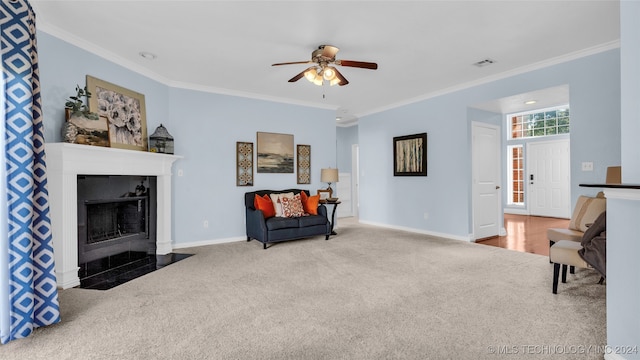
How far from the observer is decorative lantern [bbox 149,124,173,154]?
169 inches

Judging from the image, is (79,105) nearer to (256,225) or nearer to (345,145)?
(256,225)

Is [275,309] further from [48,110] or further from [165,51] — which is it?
[165,51]

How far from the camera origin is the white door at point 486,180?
207 inches

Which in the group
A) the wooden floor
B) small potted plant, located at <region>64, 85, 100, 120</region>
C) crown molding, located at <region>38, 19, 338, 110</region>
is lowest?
the wooden floor

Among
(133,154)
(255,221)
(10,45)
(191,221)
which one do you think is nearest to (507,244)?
(255,221)

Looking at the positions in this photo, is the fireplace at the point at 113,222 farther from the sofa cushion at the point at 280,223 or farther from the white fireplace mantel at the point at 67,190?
the sofa cushion at the point at 280,223

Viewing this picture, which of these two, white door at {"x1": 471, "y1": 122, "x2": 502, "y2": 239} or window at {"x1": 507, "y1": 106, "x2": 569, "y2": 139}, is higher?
window at {"x1": 507, "y1": 106, "x2": 569, "y2": 139}

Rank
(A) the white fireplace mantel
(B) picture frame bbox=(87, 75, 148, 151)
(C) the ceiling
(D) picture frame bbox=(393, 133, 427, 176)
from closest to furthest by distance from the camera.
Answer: (C) the ceiling
(A) the white fireplace mantel
(B) picture frame bbox=(87, 75, 148, 151)
(D) picture frame bbox=(393, 133, 427, 176)

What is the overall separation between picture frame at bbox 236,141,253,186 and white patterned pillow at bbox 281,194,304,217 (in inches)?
30.9

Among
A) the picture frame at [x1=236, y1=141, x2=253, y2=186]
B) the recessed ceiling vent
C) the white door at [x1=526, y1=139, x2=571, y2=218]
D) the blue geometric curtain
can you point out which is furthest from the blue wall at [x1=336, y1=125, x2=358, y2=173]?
the blue geometric curtain

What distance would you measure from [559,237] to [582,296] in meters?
1.00

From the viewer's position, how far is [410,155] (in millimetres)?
5984

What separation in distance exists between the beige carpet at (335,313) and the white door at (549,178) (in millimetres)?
4728

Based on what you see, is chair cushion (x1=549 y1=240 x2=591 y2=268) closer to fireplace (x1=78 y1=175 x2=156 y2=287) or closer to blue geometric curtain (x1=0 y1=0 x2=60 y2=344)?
blue geometric curtain (x1=0 y1=0 x2=60 y2=344)
